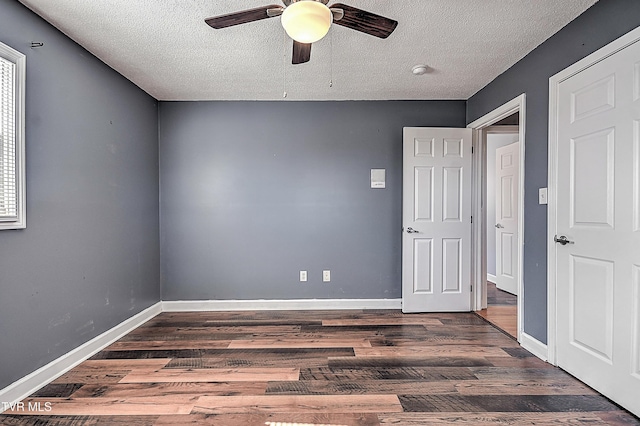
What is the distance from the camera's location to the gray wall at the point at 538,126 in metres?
2.39

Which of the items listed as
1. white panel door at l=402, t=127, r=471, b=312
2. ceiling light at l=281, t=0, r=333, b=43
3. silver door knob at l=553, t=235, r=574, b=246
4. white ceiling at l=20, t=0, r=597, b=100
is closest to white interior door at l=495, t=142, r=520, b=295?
white panel door at l=402, t=127, r=471, b=312

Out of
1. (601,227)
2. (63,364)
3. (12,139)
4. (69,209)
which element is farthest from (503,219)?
(12,139)

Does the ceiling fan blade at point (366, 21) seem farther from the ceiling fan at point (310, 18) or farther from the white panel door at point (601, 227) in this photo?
the white panel door at point (601, 227)

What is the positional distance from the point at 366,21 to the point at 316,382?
2.16 metres

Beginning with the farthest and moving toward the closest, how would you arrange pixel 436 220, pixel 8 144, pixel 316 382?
pixel 436 220
pixel 316 382
pixel 8 144

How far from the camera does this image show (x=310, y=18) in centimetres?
161

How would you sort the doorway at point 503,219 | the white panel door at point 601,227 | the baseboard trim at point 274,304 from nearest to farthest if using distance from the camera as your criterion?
1. the white panel door at point 601,227
2. the baseboard trim at point 274,304
3. the doorway at point 503,219

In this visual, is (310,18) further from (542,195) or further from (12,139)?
(542,195)

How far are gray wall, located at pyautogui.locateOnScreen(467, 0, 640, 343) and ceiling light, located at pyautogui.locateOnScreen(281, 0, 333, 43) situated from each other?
5.86 ft

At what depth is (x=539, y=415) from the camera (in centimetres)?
199

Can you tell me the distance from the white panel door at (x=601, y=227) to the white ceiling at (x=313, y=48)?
582 millimetres

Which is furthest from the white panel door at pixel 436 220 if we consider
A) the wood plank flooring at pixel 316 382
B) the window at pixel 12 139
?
the window at pixel 12 139

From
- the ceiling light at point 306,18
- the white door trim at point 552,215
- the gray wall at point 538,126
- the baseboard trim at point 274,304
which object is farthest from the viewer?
the baseboard trim at point 274,304

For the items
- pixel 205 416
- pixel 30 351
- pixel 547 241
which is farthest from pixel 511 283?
pixel 30 351
